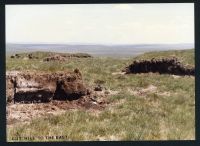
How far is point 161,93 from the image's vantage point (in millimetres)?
13141

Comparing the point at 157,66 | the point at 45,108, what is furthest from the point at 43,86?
the point at 157,66

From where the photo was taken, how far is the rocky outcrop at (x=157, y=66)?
14391mm

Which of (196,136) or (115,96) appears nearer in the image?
(196,136)

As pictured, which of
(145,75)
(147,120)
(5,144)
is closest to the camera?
(5,144)

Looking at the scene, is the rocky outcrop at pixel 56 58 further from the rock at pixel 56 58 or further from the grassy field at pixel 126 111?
the grassy field at pixel 126 111

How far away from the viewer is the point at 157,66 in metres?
14.6

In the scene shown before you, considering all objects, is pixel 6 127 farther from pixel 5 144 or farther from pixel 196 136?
pixel 196 136

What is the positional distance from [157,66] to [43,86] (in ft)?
Answer: 12.8

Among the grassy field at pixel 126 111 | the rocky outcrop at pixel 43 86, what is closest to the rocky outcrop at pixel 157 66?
the grassy field at pixel 126 111

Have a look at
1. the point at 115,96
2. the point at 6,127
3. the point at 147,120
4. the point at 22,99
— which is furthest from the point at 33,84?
the point at 147,120

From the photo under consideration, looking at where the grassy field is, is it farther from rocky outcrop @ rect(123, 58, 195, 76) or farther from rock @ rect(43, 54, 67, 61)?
rocky outcrop @ rect(123, 58, 195, 76)

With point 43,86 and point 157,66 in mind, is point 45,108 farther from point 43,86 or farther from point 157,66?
point 157,66

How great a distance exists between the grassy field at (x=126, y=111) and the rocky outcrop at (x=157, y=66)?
288 millimetres

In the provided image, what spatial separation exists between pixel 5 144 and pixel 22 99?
1.35m
